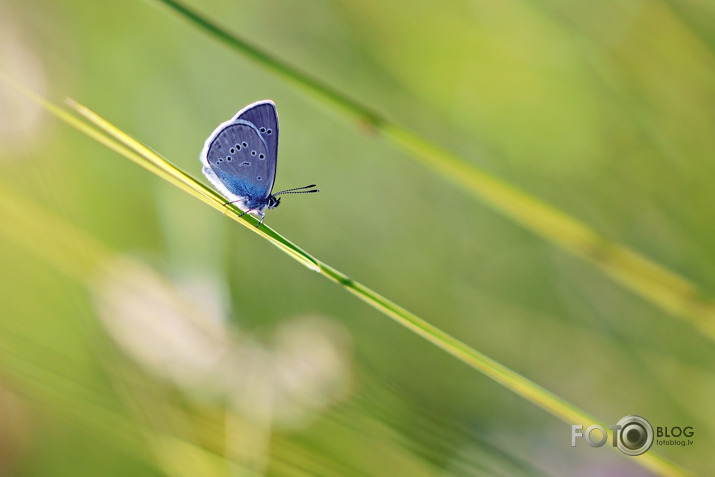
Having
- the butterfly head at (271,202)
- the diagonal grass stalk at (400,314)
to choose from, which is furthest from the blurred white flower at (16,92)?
the diagonal grass stalk at (400,314)

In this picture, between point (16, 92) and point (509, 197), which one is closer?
point (509, 197)

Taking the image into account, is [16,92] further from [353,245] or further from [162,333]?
[353,245]

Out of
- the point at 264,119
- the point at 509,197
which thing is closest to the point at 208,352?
the point at 264,119

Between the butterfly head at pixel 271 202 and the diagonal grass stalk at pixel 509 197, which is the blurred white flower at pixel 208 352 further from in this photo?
the diagonal grass stalk at pixel 509 197

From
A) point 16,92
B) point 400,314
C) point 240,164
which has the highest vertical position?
point 16,92

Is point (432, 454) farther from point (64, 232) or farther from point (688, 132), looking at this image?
point (688, 132)

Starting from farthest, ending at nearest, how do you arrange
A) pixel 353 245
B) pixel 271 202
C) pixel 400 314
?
pixel 353 245
pixel 271 202
pixel 400 314

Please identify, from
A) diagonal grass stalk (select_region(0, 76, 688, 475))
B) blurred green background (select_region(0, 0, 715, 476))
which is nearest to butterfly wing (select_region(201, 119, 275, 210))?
blurred green background (select_region(0, 0, 715, 476))
